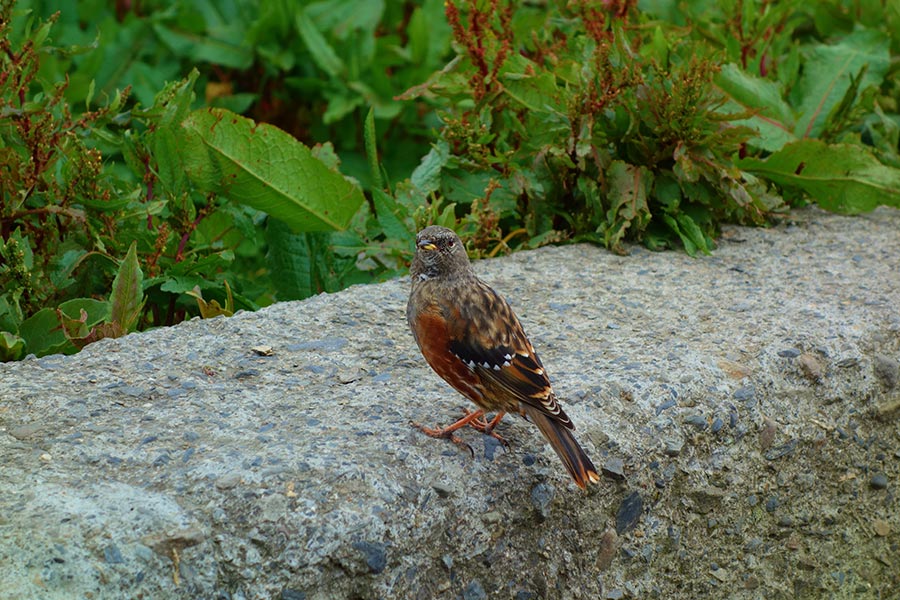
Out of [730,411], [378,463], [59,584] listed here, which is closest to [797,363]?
[730,411]

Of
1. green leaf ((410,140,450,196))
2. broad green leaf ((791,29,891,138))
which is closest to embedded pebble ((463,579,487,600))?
green leaf ((410,140,450,196))

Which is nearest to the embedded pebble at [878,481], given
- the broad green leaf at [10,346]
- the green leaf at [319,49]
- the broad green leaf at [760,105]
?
the broad green leaf at [760,105]

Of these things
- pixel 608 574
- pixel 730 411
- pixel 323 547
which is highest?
pixel 323 547

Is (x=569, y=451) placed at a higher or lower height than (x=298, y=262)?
higher

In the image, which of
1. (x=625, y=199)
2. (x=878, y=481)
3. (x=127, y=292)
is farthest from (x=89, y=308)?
(x=878, y=481)

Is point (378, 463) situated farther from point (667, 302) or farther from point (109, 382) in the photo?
point (667, 302)

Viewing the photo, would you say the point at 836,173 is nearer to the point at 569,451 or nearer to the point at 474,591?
the point at 569,451

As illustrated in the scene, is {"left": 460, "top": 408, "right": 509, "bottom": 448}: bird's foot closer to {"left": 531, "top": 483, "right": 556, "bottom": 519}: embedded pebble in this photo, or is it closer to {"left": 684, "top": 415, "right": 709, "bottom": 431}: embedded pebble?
{"left": 531, "top": 483, "right": 556, "bottom": 519}: embedded pebble
